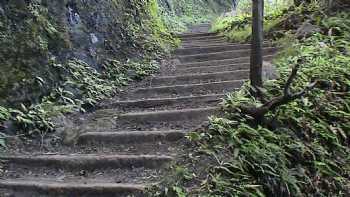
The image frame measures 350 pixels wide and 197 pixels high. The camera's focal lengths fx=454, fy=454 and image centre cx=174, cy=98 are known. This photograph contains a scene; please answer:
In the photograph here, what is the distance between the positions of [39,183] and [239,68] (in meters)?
4.24

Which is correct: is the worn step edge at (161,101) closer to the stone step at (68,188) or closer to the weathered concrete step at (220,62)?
the weathered concrete step at (220,62)

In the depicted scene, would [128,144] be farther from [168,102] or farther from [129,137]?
[168,102]

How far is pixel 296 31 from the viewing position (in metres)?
8.55

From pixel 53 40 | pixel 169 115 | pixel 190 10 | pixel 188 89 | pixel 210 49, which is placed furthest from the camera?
pixel 190 10

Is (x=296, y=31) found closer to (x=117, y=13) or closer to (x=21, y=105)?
(x=117, y=13)

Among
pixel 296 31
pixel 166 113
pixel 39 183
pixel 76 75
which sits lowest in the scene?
pixel 39 183

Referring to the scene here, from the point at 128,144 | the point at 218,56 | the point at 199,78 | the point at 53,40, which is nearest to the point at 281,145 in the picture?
the point at 128,144

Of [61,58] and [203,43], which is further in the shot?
[203,43]

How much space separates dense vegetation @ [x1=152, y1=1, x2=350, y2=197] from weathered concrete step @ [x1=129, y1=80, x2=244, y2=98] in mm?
808

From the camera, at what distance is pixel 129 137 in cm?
545

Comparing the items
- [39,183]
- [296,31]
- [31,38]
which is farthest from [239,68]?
[39,183]

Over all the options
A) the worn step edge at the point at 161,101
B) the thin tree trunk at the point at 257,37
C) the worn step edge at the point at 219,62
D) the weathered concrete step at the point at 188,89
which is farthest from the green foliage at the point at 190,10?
the thin tree trunk at the point at 257,37

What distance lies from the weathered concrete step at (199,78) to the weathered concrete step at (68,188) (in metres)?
3.40

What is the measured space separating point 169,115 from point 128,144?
0.78 metres
